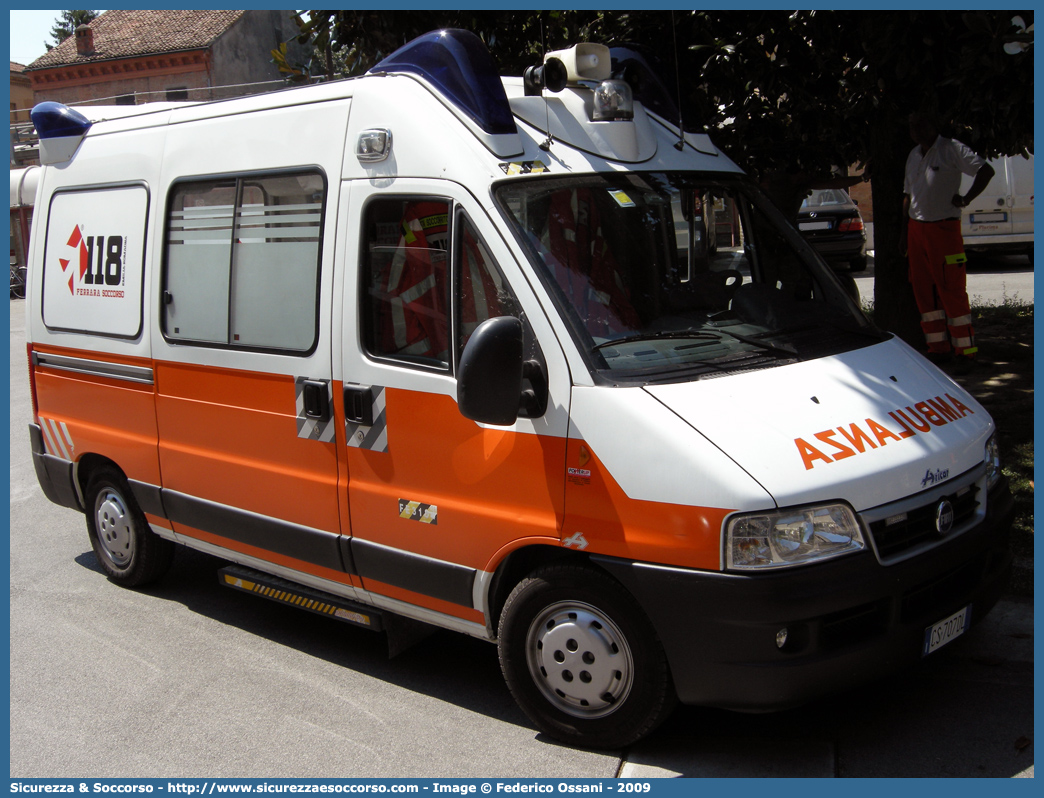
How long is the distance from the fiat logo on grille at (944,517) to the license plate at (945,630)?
1.11 feet

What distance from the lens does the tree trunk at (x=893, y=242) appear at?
8.98m

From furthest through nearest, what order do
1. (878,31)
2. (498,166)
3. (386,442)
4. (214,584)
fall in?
(214,584) → (878,31) → (386,442) → (498,166)

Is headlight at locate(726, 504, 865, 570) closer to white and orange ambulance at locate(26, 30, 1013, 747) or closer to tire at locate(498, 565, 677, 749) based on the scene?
white and orange ambulance at locate(26, 30, 1013, 747)

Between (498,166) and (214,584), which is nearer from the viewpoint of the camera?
(498,166)

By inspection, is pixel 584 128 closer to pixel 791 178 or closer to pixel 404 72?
pixel 404 72

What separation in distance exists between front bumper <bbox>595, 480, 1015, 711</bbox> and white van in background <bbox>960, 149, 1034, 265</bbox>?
1523cm

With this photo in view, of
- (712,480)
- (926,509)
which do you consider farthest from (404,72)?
(926,509)

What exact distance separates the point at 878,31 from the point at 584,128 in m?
2.39

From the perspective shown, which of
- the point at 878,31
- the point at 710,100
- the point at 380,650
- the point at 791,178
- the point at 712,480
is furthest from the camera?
the point at 791,178

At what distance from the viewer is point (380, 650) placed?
497 cm

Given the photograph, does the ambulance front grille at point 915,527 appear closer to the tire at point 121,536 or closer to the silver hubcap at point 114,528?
the tire at point 121,536

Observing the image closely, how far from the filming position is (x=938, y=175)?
27.1ft

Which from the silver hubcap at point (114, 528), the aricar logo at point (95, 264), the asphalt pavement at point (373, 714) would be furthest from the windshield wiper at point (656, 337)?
the silver hubcap at point (114, 528)

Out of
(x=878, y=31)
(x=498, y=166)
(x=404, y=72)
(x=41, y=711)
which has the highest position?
(x=878, y=31)
